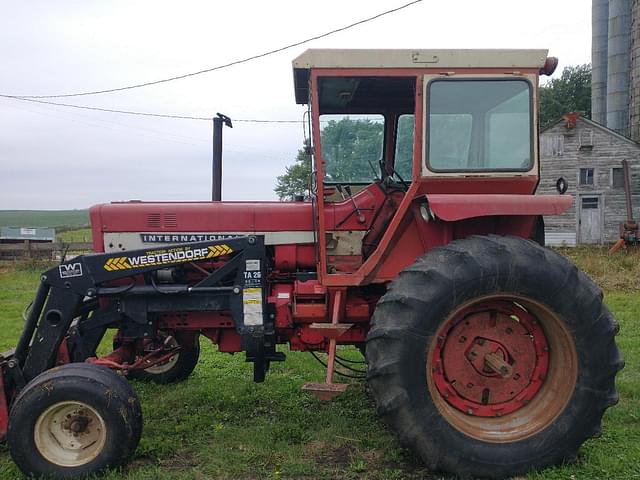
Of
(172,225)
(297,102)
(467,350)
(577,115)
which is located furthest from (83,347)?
(577,115)

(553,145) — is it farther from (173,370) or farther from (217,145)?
(217,145)

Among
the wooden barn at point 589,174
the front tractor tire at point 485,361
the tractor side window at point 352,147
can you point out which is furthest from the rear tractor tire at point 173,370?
the wooden barn at point 589,174

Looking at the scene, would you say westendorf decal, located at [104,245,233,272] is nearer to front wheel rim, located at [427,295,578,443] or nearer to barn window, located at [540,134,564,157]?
Answer: front wheel rim, located at [427,295,578,443]

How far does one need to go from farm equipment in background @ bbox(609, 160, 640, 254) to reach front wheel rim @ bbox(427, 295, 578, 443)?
15.6 meters

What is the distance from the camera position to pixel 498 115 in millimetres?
3818

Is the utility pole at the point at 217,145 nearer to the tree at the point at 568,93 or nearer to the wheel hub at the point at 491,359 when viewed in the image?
the wheel hub at the point at 491,359

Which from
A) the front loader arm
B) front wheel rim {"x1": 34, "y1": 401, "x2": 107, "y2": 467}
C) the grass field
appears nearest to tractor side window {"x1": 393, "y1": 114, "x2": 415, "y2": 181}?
the front loader arm

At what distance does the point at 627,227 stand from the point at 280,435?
17.5 m

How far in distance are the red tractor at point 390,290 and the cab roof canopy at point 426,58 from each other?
0.5 inches

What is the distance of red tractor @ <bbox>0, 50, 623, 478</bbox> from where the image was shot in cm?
341

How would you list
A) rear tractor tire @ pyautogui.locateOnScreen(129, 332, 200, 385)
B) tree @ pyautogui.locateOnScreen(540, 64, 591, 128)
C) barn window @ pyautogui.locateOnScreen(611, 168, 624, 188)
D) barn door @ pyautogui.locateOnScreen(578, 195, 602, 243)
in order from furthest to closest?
tree @ pyautogui.locateOnScreen(540, 64, 591, 128), barn door @ pyautogui.locateOnScreen(578, 195, 602, 243), barn window @ pyautogui.locateOnScreen(611, 168, 624, 188), rear tractor tire @ pyautogui.locateOnScreen(129, 332, 200, 385)

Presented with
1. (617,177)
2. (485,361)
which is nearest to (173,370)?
(485,361)

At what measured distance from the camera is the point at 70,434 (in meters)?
3.60

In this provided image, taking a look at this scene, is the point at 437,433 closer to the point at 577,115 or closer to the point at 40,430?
the point at 40,430
